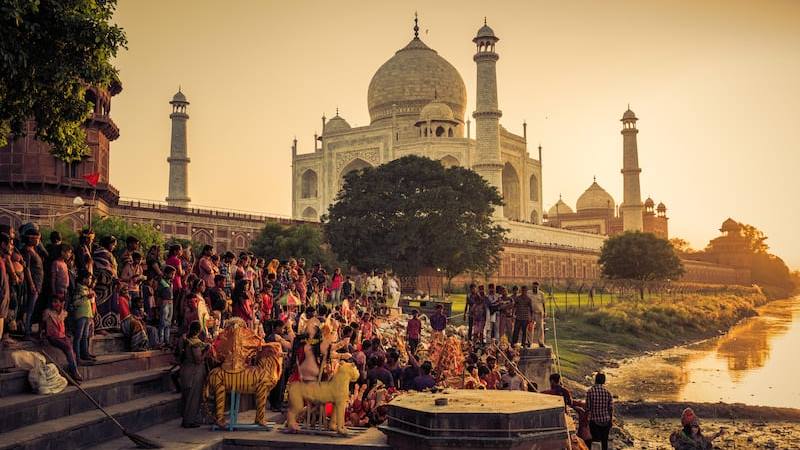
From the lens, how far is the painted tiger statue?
7828 millimetres

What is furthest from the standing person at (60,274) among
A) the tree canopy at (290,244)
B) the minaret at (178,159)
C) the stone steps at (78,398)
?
the minaret at (178,159)

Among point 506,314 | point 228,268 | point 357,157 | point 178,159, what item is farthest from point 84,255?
point 357,157

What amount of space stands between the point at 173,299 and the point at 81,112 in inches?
→ 107

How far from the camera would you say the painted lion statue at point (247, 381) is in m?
7.83

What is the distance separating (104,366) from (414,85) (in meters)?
49.4

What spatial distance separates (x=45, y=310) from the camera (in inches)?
307

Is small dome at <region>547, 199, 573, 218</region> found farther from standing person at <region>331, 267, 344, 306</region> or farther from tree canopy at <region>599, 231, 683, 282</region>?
standing person at <region>331, 267, 344, 306</region>

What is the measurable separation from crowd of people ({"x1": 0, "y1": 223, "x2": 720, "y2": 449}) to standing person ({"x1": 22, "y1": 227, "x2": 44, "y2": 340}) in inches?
0.4

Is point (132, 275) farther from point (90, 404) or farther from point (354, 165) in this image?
point (354, 165)

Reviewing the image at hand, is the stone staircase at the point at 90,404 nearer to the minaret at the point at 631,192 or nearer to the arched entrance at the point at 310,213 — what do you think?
the arched entrance at the point at 310,213

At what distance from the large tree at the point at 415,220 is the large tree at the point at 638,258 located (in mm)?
19476

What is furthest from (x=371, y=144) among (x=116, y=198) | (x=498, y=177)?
(x=116, y=198)

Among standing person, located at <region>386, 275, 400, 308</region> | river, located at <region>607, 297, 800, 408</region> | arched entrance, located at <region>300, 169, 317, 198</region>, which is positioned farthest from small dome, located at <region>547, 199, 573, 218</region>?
standing person, located at <region>386, 275, 400, 308</region>

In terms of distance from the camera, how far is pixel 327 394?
779cm
